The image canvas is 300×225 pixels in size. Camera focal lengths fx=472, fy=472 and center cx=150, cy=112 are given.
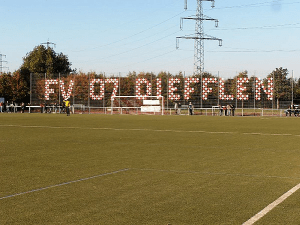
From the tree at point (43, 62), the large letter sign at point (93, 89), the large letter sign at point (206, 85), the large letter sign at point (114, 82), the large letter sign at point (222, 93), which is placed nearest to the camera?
the large letter sign at point (222, 93)

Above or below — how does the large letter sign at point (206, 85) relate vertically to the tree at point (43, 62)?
below

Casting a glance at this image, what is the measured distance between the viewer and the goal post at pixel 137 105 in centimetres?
5509

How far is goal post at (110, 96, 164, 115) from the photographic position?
55.1 m

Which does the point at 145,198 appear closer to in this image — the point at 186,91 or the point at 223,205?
the point at 223,205

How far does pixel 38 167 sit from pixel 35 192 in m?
2.59

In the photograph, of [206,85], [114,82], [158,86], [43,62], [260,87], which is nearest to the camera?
[260,87]

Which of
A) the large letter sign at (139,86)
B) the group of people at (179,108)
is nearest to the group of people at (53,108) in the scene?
the large letter sign at (139,86)

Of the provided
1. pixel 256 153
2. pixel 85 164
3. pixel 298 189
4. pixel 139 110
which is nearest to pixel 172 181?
pixel 298 189

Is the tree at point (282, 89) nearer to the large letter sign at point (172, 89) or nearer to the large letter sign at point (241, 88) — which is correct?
the large letter sign at point (241, 88)

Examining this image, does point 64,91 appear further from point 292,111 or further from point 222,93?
point 292,111

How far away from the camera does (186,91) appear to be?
183 ft

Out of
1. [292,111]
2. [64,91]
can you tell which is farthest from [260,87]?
[64,91]

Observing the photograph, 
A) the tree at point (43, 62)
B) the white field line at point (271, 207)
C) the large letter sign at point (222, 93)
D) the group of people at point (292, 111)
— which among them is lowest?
the white field line at point (271, 207)

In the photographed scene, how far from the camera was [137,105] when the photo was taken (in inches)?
2233
